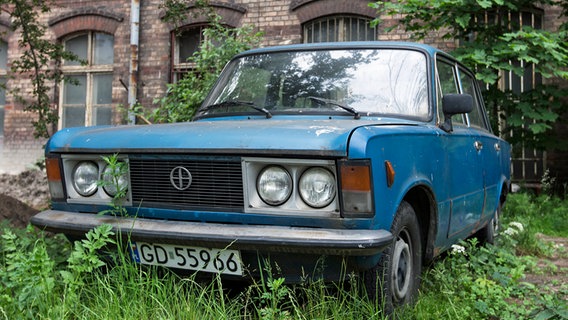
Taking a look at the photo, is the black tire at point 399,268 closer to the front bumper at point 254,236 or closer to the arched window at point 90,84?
the front bumper at point 254,236

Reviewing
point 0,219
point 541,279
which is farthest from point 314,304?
point 0,219

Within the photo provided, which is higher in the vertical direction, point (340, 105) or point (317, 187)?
point (340, 105)

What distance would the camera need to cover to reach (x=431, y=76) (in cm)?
356

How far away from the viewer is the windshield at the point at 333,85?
11.0ft

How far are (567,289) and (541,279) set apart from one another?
1.20 metres

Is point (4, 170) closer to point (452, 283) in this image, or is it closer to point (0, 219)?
point (0, 219)

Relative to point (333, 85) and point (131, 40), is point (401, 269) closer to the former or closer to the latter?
point (333, 85)

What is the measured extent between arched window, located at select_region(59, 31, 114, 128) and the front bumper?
32.2 ft

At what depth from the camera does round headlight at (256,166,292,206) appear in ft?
8.28

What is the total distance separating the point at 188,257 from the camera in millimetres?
2633

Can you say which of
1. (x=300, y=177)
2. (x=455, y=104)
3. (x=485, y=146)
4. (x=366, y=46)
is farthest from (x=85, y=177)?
(x=485, y=146)

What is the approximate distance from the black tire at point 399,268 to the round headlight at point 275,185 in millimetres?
535

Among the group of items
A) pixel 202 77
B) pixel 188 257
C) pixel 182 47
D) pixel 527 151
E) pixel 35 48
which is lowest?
pixel 188 257

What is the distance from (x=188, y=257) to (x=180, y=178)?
38 cm
